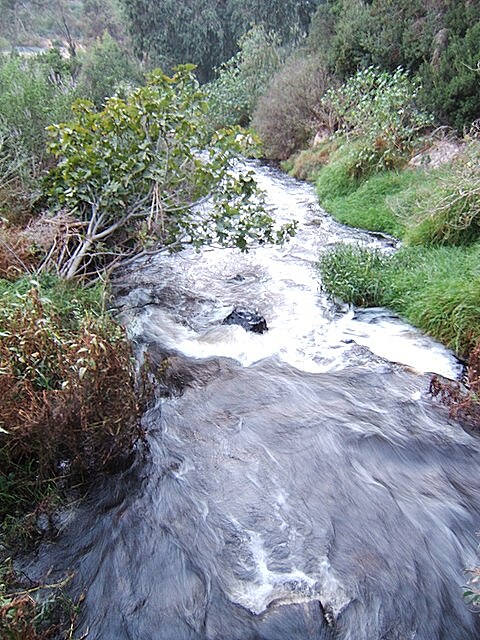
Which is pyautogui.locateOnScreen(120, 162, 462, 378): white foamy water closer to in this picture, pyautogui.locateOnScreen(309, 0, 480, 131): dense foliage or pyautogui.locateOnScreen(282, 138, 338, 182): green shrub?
pyautogui.locateOnScreen(309, 0, 480, 131): dense foliage

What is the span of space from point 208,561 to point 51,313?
6.86ft

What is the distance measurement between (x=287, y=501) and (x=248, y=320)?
A: 8.78 ft

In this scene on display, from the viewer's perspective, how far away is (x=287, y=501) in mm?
3385

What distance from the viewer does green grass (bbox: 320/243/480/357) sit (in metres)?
4.96

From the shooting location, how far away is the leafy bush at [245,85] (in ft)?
60.5

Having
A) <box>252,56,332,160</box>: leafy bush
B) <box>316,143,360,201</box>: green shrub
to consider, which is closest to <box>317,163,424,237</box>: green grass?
<box>316,143,360,201</box>: green shrub

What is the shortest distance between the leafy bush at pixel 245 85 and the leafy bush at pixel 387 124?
8444mm

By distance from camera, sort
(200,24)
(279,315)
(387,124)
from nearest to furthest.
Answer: (279,315) < (387,124) < (200,24)

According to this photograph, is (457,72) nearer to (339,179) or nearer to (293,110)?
(339,179)

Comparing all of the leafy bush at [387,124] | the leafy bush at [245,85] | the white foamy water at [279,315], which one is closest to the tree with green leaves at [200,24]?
the leafy bush at [245,85]

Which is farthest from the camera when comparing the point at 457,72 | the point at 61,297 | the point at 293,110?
the point at 293,110

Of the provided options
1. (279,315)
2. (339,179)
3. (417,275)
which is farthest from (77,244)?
(339,179)

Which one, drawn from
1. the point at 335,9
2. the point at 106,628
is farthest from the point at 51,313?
the point at 335,9

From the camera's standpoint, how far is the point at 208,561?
3006 mm
